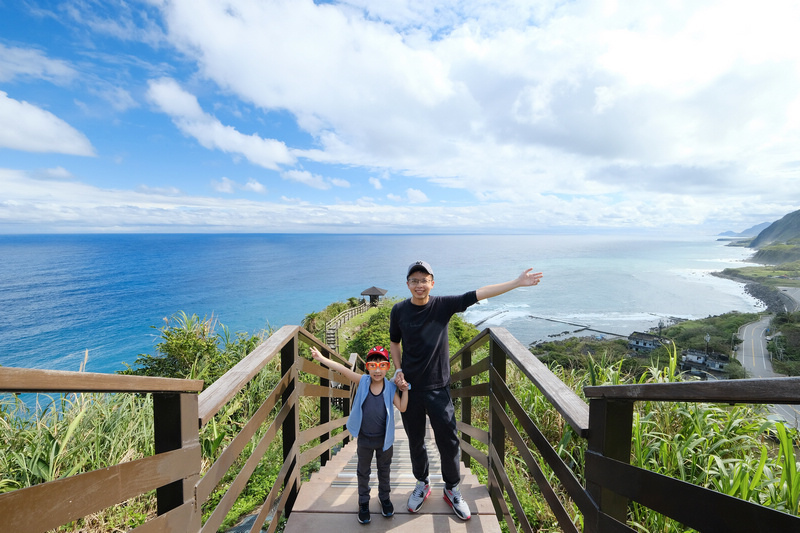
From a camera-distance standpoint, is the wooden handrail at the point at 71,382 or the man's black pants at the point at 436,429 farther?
the man's black pants at the point at 436,429

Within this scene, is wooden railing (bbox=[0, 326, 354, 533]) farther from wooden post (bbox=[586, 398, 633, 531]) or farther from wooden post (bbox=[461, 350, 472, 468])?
wooden post (bbox=[461, 350, 472, 468])

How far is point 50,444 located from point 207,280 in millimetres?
99212

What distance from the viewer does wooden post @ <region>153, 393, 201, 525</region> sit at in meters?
1.29

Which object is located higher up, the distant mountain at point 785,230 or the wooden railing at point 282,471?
the distant mountain at point 785,230

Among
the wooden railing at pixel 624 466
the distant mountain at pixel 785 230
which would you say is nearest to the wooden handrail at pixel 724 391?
the wooden railing at pixel 624 466

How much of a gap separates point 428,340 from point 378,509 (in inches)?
47.0

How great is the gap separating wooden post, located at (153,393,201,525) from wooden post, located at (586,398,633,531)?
1.39 meters

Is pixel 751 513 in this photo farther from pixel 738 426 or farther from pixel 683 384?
pixel 738 426

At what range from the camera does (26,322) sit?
50125 mm

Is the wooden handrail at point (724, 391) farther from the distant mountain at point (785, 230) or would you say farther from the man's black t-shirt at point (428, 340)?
the distant mountain at point (785, 230)

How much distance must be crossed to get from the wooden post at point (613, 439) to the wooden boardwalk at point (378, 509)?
55.7 inches

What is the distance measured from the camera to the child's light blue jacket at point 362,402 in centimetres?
256

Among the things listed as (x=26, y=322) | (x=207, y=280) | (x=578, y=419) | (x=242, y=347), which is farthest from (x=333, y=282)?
(x=578, y=419)

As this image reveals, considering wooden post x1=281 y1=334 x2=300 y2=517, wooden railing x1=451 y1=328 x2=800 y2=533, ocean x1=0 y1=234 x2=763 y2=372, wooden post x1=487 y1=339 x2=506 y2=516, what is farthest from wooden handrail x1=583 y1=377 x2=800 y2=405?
ocean x1=0 y1=234 x2=763 y2=372
